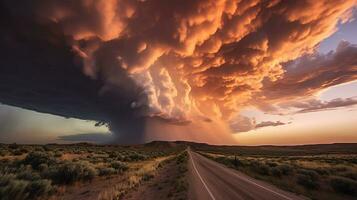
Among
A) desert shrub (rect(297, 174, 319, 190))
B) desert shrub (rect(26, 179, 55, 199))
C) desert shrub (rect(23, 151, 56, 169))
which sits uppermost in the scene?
desert shrub (rect(23, 151, 56, 169))

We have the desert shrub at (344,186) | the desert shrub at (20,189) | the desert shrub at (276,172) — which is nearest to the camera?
the desert shrub at (20,189)

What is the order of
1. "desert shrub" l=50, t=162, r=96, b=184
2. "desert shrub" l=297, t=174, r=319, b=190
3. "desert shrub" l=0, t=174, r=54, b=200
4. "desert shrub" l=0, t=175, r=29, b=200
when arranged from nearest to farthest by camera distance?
"desert shrub" l=0, t=175, r=29, b=200, "desert shrub" l=0, t=174, r=54, b=200, "desert shrub" l=50, t=162, r=96, b=184, "desert shrub" l=297, t=174, r=319, b=190

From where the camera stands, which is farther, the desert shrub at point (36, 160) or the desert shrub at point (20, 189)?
the desert shrub at point (36, 160)

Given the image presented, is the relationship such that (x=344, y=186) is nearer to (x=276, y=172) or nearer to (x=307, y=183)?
(x=307, y=183)

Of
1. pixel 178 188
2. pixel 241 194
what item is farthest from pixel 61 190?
pixel 241 194

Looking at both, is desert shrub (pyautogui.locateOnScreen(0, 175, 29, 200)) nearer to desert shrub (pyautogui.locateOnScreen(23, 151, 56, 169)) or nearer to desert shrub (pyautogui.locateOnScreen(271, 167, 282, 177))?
desert shrub (pyautogui.locateOnScreen(23, 151, 56, 169))

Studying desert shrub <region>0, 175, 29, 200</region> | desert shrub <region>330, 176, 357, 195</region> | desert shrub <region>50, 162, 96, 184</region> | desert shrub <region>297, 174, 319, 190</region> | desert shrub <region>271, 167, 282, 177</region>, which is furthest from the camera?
desert shrub <region>271, 167, 282, 177</region>

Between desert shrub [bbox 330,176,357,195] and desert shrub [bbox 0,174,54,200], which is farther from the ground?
desert shrub [bbox 0,174,54,200]

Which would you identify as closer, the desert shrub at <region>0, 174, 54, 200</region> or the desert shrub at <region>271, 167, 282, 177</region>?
the desert shrub at <region>0, 174, 54, 200</region>

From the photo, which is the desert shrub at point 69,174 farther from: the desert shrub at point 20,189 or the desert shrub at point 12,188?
the desert shrub at point 12,188

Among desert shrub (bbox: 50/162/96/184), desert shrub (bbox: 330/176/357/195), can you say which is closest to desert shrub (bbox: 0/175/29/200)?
desert shrub (bbox: 50/162/96/184)

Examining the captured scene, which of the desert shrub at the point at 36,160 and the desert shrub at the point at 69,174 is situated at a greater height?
the desert shrub at the point at 36,160

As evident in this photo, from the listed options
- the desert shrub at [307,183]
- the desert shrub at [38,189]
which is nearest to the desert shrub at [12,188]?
the desert shrub at [38,189]

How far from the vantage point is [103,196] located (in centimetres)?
1013
